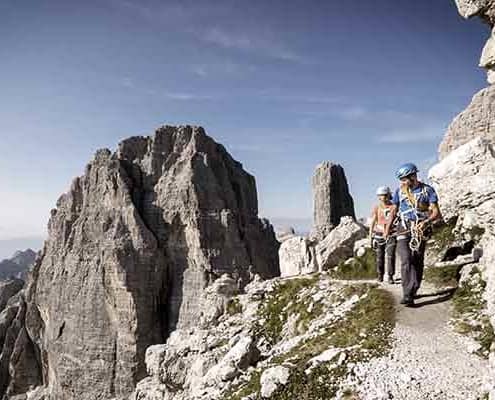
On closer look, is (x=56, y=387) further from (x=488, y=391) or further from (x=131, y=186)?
(x=488, y=391)

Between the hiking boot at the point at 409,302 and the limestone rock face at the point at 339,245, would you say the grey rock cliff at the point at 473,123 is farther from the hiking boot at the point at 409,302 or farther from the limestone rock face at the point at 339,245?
the hiking boot at the point at 409,302

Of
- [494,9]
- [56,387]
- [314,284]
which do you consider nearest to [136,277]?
[56,387]

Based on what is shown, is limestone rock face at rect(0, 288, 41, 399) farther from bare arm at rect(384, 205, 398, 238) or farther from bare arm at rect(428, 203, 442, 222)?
bare arm at rect(428, 203, 442, 222)

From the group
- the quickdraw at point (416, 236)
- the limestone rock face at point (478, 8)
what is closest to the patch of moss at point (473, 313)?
the quickdraw at point (416, 236)

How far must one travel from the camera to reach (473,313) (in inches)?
422

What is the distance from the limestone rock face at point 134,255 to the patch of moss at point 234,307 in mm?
37193

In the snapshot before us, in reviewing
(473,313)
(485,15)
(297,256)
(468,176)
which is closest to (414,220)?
(468,176)

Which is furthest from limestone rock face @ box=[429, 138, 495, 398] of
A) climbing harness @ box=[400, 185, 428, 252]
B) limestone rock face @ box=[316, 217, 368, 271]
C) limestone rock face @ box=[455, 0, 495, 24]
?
limestone rock face @ box=[316, 217, 368, 271]

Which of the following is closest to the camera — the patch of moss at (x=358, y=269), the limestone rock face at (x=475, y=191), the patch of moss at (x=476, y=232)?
the limestone rock face at (x=475, y=191)

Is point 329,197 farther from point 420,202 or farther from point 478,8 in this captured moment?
point 478,8

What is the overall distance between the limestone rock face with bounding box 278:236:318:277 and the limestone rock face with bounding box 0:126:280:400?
30.1 metres

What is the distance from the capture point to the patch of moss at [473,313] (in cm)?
941

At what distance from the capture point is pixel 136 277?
2398 inches

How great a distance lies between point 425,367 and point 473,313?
9.71 ft
